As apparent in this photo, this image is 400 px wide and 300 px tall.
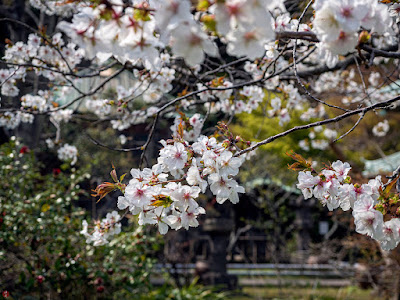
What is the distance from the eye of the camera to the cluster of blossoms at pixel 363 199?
4.48 feet

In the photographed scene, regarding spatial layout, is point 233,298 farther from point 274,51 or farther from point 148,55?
point 148,55

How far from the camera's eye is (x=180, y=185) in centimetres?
141

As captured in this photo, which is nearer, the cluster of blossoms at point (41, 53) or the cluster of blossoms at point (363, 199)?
the cluster of blossoms at point (363, 199)

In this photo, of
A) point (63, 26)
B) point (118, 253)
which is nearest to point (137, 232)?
point (118, 253)

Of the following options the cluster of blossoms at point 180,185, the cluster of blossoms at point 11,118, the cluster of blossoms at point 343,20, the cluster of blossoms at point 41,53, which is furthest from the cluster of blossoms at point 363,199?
the cluster of blossoms at point 11,118

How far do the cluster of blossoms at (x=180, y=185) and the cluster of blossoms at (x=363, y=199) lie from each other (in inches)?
13.3

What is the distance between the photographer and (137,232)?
3818 millimetres

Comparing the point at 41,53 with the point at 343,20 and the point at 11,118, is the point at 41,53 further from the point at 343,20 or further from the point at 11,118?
the point at 343,20

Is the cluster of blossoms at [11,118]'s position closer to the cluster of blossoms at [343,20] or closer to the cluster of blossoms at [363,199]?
the cluster of blossoms at [363,199]

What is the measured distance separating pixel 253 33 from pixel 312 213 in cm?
1066

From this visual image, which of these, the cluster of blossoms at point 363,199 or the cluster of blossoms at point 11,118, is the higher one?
the cluster of blossoms at point 11,118

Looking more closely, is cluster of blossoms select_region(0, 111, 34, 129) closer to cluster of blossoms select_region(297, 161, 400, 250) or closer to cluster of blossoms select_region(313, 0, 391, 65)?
cluster of blossoms select_region(297, 161, 400, 250)

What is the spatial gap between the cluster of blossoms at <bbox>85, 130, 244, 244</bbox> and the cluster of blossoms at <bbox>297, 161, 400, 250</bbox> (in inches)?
13.3

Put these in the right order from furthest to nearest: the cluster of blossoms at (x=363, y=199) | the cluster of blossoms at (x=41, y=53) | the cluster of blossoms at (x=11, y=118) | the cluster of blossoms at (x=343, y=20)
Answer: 1. the cluster of blossoms at (x=11, y=118)
2. the cluster of blossoms at (x=41, y=53)
3. the cluster of blossoms at (x=363, y=199)
4. the cluster of blossoms at (x=343, y=20)
